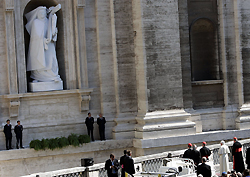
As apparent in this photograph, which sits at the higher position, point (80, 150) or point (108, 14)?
point (108, 14)

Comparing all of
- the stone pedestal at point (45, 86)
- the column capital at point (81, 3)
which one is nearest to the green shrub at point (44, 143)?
the stone pedestal at point (45, 86)

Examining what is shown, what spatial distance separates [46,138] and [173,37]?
6681mm

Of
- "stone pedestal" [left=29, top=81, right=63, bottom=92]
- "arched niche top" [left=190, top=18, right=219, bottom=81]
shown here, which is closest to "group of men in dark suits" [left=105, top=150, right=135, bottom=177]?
"stone pedestal" [left=29, top=81, right=63, bottom=92]

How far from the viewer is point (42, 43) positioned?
2192 centimetres

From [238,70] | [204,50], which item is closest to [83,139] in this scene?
[204,50]

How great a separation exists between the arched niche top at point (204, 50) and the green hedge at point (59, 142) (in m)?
6.29

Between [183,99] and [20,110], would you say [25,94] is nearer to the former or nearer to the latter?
[20,110]

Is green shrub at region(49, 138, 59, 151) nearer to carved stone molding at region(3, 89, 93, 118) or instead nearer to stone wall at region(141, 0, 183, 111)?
carved stone molding at region(3, 89, 93, 118)

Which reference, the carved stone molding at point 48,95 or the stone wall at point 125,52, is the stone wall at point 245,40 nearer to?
the stone wall at point 125,52

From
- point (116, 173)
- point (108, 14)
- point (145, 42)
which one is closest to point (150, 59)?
point (145, 42)

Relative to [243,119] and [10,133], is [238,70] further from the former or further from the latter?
[10,133]

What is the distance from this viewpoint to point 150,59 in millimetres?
22484

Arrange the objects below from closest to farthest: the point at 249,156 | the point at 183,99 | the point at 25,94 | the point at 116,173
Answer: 1. the point at 116,173
2. the point at 249,156
3. the point at 25,94
4. the point at 183,99

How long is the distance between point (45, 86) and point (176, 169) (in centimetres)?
762
